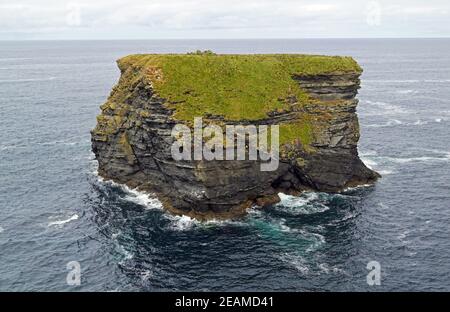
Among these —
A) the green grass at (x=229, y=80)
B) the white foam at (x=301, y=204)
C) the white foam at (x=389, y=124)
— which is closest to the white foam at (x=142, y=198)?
the green grass at (x=229, y=80)

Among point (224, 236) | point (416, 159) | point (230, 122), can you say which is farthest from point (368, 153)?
point (224, 236)

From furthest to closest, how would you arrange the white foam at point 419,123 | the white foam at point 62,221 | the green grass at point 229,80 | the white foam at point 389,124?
1. the white foam at point 389,124
2. the white foam at point 419,123
3. the green grass at point 229,80
4. the white foam at point 62,221

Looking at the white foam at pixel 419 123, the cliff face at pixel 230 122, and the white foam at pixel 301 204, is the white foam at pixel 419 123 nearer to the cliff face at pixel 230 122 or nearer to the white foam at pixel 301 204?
the cliff face at pixel 230 122

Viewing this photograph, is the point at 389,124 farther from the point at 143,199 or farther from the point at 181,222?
the point at 181,222

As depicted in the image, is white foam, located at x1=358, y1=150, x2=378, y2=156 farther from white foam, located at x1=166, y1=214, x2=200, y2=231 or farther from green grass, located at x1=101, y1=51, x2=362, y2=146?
white foam, located at x1=166, y1=214, x2=200, y2=231

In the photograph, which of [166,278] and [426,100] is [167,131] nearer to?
[166,278]

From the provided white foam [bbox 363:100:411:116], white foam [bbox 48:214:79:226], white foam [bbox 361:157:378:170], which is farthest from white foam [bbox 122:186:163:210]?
white foam [bbox 363:100:411:116]

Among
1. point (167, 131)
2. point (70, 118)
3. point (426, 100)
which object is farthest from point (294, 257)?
point (426, 100)

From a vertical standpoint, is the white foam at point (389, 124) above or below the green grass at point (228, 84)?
below
